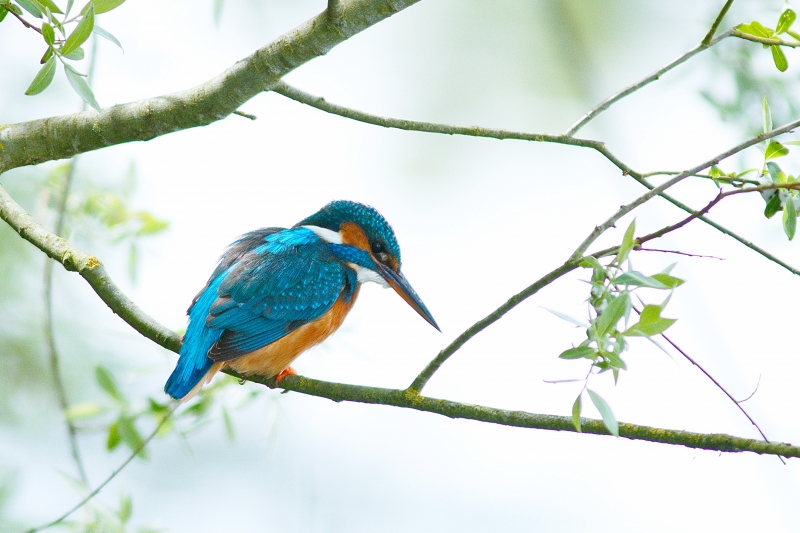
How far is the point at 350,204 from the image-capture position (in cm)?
306

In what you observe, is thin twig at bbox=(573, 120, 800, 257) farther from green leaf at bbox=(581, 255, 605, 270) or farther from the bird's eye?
the bird's eye

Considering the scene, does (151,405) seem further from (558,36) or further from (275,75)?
(558,36)

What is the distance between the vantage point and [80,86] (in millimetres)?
1422

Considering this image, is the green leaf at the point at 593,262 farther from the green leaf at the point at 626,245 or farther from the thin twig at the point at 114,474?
the thin twig at the point at 114,474

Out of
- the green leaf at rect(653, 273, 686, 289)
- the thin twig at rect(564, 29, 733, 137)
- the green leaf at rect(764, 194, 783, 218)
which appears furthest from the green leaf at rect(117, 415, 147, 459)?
the green leaf at rect(764, 194, 783, 218)

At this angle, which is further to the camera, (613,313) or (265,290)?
(265,290)

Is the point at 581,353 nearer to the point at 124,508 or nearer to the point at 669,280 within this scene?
the point at 669,280

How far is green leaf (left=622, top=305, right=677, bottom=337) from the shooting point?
1.05 meters

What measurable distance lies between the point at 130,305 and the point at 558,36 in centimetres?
211

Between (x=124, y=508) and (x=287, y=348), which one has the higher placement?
(x=287, y=348)

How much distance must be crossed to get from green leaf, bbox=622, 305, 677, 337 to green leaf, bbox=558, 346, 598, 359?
0.05 meters

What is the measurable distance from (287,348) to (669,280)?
5.35 feet

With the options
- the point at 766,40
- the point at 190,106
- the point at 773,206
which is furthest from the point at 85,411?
the point at 766,40

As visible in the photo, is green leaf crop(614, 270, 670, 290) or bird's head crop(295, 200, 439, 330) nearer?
green leaf crop(614, 270, 670, 290)
